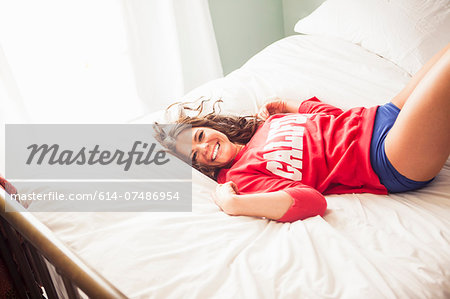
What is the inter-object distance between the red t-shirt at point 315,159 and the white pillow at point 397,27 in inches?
18.1

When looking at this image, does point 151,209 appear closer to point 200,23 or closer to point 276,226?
point 276,226

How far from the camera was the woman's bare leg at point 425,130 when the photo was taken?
961 mm

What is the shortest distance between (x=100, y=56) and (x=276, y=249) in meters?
1.56

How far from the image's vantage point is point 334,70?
1.67 meters

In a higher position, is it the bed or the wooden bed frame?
the wooden bed frame

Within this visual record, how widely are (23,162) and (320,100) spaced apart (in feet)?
3.57

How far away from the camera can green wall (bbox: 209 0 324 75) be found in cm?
251

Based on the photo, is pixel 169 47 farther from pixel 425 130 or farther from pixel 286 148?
pixel 425 130

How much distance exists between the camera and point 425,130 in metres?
1.00

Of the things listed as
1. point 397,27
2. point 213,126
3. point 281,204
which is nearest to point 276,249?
point 281,204

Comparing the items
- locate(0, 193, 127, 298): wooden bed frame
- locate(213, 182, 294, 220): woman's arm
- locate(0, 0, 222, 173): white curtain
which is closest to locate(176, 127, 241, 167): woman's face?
locate(213, 182, 294, 220): woman's arm

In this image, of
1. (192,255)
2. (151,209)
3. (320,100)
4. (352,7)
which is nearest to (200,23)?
(352,7)

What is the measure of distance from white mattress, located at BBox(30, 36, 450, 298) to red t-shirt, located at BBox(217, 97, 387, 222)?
0.06m

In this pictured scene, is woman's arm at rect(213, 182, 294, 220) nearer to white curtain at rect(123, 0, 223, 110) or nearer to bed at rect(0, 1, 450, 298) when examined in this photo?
bed at rect(0, 1, 450, 298)
